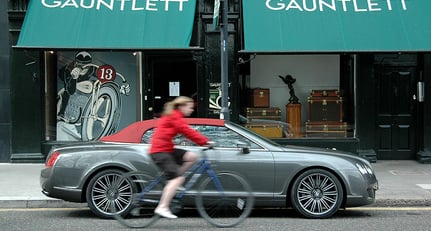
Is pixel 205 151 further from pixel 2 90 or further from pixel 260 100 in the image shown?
pixel 2 90

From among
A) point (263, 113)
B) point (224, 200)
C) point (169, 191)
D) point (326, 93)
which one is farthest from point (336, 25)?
point (169, 191)

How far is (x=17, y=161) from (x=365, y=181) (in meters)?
8.08

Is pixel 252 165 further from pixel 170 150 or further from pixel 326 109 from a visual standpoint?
pixel 326 109

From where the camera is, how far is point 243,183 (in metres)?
6.84

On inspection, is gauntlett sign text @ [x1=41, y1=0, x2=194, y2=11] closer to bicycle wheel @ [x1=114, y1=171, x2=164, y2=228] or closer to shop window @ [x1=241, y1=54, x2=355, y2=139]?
shop window @ [x1=241, y1=54, x2=355, y2=139]

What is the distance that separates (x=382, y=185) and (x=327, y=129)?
124 inches

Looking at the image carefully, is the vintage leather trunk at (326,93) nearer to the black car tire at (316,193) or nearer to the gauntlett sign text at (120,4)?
the gauntlett sign text at (120,4)

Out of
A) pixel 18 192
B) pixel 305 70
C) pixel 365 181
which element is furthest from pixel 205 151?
pixel 305 70

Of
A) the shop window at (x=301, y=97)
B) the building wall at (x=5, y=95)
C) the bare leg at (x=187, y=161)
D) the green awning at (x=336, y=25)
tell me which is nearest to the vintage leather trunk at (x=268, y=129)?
the shop window at (x=301, y=97)

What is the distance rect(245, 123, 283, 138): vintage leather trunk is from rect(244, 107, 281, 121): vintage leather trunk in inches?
6.5

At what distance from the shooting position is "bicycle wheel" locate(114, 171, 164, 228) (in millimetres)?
6828

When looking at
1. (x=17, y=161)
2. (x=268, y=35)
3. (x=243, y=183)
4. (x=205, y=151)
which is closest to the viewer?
(x=243, y=183)

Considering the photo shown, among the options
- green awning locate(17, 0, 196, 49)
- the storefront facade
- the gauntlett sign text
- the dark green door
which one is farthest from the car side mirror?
the dark green door

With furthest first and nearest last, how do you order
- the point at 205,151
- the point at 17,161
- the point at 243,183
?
the point at 17,161 < the point at 205,151 < the point at 243,183
